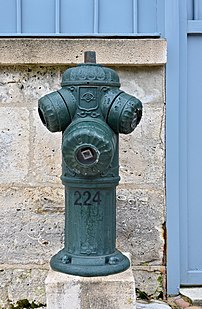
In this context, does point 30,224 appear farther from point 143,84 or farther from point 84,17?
point 84,17

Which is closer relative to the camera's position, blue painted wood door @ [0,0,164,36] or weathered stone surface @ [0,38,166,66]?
weathered stone surface @ [0,38,166,66]

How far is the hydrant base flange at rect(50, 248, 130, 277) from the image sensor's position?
2.32 metres

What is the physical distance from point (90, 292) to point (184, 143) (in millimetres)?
1126

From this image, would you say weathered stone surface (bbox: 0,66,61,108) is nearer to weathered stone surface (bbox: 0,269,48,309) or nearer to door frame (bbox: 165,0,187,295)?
door frame (bbox: 165,0,187,295)

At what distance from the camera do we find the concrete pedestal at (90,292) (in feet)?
7.57

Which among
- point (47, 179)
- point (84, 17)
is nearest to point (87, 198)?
point (47, 179)

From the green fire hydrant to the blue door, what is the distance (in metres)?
0.70

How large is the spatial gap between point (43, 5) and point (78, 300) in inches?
67.8

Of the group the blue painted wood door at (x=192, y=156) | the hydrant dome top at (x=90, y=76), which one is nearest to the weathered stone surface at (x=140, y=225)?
the blue painted wood door at (x=192, y=156)

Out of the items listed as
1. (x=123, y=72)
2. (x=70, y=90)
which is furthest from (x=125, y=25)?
(x=70, y=90)

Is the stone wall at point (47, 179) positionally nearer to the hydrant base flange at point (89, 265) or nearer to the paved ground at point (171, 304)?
the paved ground at point (171, 304)

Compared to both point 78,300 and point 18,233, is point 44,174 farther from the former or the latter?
point 78,300

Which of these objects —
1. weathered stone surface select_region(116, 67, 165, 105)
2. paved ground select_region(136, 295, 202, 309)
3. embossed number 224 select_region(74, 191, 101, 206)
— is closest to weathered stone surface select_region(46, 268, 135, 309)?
embossed number 224 select_region(74, 191, 101, 206)

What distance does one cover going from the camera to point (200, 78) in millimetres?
3072
